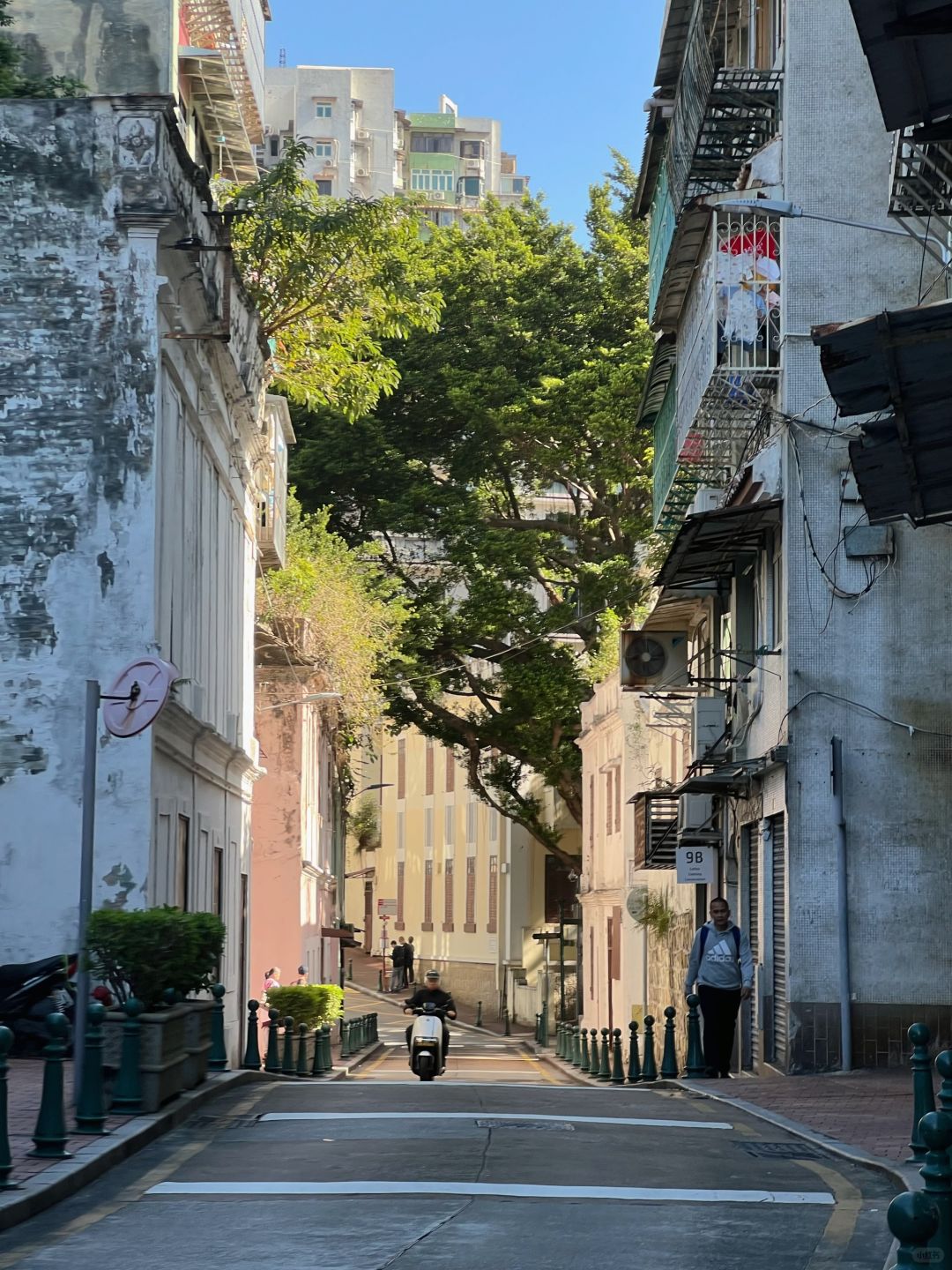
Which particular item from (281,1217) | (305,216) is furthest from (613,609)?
(281,1217)

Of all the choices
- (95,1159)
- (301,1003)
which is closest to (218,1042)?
(95,1159)

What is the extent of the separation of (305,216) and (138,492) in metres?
14.0

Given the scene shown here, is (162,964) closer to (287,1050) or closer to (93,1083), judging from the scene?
(93,1083)

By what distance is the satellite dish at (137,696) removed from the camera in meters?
13.4

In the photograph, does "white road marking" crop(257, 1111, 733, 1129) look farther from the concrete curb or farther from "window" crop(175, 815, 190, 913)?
"window" crop(175, 815, 190, 913)

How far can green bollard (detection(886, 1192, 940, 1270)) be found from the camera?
597cm

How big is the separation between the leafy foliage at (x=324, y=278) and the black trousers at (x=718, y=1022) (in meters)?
14.9

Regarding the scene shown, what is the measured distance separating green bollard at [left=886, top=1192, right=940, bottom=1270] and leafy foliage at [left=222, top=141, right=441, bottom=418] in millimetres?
26443

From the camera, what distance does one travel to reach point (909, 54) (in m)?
11.6

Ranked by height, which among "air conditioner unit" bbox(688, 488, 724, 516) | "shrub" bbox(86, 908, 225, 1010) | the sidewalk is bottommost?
the sidewalk

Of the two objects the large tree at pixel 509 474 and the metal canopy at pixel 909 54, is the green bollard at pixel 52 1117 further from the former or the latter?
the large tree at pixel 509 474

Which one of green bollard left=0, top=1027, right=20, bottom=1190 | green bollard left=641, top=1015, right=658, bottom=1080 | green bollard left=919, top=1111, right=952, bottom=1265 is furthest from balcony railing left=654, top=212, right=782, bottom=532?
green bollard left=919, top=1111, right=952, bottom=1265

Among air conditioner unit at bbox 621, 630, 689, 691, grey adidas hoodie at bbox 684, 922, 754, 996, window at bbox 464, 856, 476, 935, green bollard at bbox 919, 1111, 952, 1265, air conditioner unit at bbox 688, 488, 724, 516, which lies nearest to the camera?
green bollard at bbox 919, 1111, 952, 1265

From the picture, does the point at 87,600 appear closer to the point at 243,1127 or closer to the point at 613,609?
the point at 243,1127
